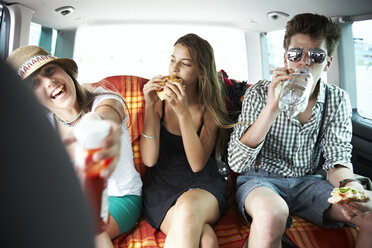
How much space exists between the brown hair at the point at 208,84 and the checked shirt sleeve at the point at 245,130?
175mm

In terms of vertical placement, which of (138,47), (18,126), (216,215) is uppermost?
(138,47)

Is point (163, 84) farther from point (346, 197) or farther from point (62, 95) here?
point (346, 197)

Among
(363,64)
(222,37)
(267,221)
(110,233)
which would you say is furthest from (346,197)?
(222,37)

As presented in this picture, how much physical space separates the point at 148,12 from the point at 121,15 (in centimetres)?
26

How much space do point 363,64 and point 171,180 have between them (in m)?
1.95

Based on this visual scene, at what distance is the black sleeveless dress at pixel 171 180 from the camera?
5.83 feet

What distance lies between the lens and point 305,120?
187 cm

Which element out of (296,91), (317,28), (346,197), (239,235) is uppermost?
(317,28)

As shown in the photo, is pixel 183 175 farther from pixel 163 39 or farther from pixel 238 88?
pixel 163 39

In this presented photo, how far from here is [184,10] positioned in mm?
2836

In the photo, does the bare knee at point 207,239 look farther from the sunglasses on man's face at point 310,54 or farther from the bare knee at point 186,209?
the sunglasses on man's face at point 310,54

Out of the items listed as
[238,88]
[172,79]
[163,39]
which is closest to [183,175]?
[172,79]

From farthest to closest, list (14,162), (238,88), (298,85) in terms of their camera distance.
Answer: (238,88) → (298,85) → (14,162)

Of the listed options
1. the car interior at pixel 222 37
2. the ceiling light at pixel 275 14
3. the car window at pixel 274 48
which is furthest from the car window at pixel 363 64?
the car window at pixel 274 48
